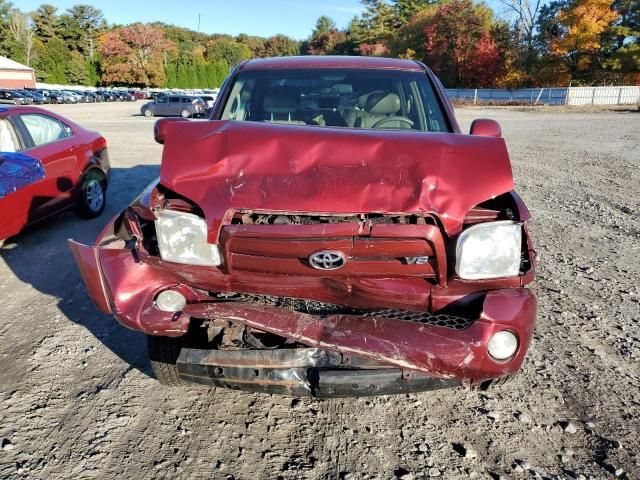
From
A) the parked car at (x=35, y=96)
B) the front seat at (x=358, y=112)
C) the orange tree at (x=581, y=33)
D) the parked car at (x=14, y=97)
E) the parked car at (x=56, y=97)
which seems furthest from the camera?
the parked car at (x=56, y=97)

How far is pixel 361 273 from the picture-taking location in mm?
2463

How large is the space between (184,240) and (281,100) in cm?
185

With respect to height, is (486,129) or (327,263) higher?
(486,129)

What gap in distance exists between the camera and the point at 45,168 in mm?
5828

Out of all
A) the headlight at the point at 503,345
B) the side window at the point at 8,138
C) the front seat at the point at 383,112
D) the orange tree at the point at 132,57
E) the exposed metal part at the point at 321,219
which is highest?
the orange tree at the point at 132,57

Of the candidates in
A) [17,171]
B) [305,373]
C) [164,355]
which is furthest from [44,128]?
[305,373]

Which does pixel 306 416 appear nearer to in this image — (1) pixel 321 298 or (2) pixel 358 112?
(1) pixel 321 298

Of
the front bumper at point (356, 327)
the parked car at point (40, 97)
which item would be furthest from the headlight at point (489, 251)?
the parked car at point (40, 97)

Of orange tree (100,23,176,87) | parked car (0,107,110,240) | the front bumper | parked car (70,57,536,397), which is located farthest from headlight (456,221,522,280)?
orange tree (100,23,176,87)

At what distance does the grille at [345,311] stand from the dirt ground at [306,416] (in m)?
0.70

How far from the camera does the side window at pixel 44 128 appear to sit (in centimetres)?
604

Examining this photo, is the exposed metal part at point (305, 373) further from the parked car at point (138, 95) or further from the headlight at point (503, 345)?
the parked car at point (138, 95)

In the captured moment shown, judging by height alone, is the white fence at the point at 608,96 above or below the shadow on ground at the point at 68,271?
above

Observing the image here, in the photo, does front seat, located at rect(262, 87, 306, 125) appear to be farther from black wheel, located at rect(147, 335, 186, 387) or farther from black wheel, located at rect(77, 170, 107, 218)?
black wheel, located at rect(77, 170, 107, 218)
